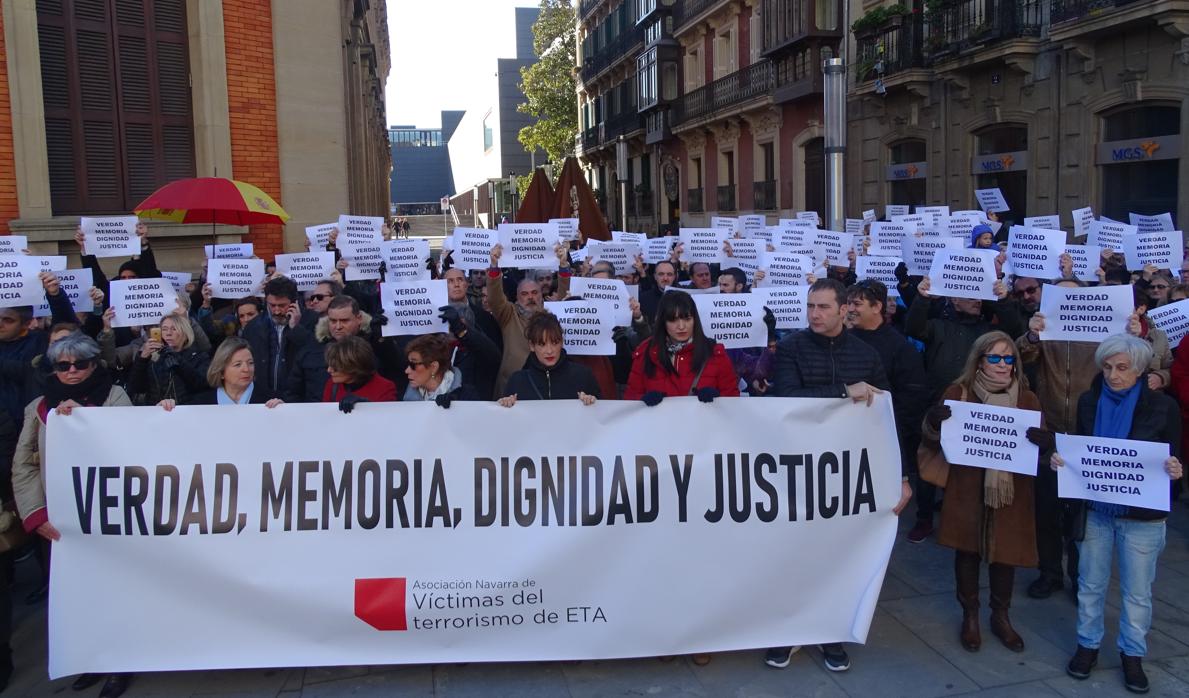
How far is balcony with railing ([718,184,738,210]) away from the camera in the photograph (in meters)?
31.9

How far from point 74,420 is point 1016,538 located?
4.22 meters

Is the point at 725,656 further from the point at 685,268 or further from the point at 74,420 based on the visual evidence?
the point at 685,268

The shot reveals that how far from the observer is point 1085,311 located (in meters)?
4.90

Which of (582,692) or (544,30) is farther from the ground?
(544,30)

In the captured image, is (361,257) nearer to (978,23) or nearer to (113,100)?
(113,100)

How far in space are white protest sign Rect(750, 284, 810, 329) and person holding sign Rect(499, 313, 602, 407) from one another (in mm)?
1712

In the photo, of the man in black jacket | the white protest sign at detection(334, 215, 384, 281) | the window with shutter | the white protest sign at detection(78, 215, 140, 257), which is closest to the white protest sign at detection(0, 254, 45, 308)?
the white protest sign at detection(78, 215, 140, 257)

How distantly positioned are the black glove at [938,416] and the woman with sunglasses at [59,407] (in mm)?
3720

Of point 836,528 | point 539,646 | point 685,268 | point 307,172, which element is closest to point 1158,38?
point 685,268

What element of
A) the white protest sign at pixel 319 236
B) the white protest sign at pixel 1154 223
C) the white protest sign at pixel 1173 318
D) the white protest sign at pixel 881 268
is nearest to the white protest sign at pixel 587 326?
the white protest sign at pixel 881 268

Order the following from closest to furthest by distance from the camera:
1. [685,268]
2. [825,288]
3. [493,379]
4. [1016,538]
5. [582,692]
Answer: [582,692] → [1016,538] → [825,288] → [493,379] → [685,268]

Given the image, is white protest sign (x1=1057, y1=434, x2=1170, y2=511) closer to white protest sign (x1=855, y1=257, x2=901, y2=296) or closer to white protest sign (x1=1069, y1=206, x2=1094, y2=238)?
white protest sign (x1=855, y1=257, x2=901, y2=296)

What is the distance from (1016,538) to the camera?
4328 millimetres

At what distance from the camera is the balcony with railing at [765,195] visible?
28.3 meters
